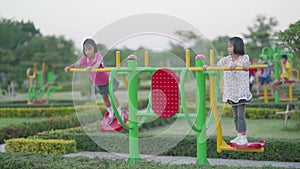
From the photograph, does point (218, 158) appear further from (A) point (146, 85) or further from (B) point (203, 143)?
(A) point (146, 85)

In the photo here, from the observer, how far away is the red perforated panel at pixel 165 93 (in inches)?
205

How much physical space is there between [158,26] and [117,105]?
117cm

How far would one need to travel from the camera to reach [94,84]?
5.95 m

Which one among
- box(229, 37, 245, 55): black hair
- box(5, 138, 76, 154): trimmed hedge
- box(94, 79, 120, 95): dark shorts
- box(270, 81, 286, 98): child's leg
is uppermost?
box(229, 37, 245, 55): black hair

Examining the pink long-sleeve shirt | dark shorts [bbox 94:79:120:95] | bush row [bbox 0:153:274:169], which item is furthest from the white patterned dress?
the pink long-sleeve shirt

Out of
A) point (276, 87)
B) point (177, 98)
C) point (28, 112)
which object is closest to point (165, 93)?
point (177, 98)

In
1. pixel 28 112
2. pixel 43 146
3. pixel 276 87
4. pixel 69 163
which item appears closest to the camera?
pixel 69 163

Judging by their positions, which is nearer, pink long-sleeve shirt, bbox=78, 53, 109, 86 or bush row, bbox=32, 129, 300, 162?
pink long-sleeve shirt, bbox=78, 53, 109, 86

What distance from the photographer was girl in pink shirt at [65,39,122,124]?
5660mm

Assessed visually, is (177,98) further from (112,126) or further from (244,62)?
(112,126)

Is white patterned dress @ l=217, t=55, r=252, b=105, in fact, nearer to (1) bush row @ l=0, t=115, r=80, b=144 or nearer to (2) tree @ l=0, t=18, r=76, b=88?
(1) bush row @ l=0, t=115, r=80, b=144

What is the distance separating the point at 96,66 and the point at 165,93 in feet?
3.09

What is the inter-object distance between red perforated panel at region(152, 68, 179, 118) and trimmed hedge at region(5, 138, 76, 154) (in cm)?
285

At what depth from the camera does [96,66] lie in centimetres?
568
